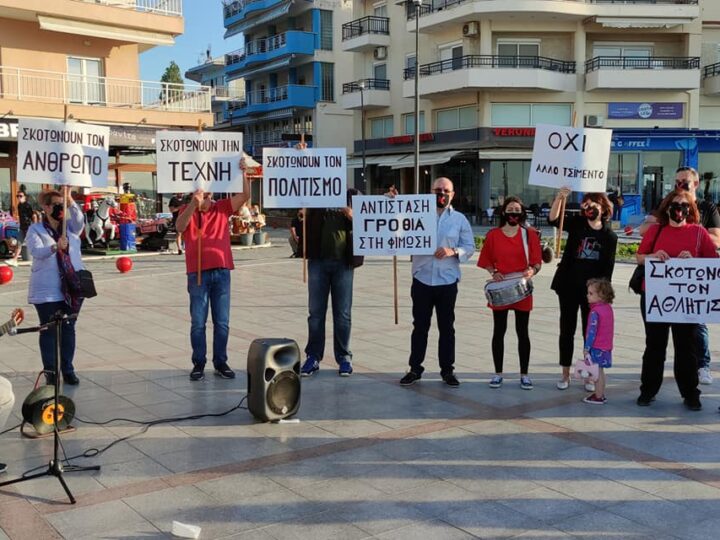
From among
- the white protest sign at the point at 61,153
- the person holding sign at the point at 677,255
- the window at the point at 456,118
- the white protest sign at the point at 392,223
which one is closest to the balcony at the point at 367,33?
the window at the point at 456,118

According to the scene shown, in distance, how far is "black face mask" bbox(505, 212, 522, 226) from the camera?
7340 mm

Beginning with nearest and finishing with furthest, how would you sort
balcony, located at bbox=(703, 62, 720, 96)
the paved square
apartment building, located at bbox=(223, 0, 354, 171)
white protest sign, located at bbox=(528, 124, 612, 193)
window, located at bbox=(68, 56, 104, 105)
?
the paved square
white protest sign, located at bbox=(528, 124, 612, 193)
window, located at bbox=(68, 56, 104, 105)
balcony, located at bbox=(703, 62, 720, 96)
apartment building, located at bbox=(223, 0, 354, 171)

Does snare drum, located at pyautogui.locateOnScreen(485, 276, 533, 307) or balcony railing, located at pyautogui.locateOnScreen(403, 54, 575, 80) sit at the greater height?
balcony railing, located at pyautogui.locateOnScreen(403, 54, 575, 80)

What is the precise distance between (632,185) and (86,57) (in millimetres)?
26932

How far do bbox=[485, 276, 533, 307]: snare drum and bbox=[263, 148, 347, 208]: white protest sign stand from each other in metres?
2.01

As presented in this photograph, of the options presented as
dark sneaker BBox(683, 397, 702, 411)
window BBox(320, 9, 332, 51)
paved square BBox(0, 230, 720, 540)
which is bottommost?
paved square BBox(0, 230, 720, 540)

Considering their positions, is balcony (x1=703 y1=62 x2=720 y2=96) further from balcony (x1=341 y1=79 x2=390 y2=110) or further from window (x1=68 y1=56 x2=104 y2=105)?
window (x1=68 y1=56 x2=104 y2=105)

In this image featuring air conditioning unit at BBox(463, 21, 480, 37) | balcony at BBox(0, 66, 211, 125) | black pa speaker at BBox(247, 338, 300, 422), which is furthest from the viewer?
air conditioning unit at BBox(463, 21, 480, 37)

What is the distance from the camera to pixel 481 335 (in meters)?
10.4

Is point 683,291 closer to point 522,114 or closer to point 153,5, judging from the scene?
point 153,5

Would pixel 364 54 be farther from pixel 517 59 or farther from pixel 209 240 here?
pixel 209 240

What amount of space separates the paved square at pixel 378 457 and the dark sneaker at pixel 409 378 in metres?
0.14

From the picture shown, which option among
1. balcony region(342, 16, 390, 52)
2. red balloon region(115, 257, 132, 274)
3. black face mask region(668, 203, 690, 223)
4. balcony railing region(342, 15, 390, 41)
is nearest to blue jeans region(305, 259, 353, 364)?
black face mask region(668, 203, 690, 223)

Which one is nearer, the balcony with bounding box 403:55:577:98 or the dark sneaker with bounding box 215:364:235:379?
the dark sneaker with bounding box 215:364:235:379
